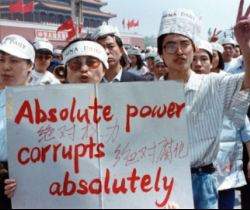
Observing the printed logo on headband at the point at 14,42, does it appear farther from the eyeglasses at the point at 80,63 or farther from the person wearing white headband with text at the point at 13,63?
the eyeglasses at the point at 80,63

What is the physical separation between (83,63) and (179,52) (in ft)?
2.08

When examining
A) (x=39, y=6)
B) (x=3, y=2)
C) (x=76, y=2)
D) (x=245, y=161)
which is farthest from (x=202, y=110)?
(x=3, y=2)

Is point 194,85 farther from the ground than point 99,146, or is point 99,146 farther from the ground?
point 194,85

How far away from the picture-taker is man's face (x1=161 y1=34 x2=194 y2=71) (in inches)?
75.0

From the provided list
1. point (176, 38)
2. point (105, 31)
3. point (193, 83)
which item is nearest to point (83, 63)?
point (176, 38)

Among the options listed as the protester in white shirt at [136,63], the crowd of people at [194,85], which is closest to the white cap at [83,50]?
the crowd of people at [194,85]

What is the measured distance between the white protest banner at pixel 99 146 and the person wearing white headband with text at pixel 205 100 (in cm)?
26

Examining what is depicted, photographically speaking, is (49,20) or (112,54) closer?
(112,54)

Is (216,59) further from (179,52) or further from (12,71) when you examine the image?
(12,71)

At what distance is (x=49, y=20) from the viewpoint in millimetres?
36250

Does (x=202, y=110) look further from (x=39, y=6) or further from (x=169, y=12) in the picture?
(x=39, y=6)

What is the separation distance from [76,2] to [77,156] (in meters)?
10.5

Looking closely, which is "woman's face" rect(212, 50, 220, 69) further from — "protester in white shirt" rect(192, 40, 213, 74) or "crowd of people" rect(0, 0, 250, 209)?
"crowd of people" rect(0, 0, 250, 209)

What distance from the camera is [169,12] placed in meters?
1.99
